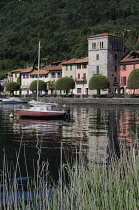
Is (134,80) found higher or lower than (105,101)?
higher

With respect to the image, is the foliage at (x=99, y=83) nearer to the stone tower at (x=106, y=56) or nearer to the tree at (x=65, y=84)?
the stone tower at (x=106, y=56)

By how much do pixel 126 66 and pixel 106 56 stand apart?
6.06m

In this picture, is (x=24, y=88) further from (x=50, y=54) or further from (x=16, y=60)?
(x=16, y=60)

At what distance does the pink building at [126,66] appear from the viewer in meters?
92.2

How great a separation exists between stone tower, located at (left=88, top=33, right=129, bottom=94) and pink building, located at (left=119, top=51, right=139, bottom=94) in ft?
4.54

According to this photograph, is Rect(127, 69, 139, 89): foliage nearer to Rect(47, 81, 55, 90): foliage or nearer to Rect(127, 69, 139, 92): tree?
Rect(127, 69, 139, 92): tree

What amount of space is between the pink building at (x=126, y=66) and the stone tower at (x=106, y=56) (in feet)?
4.54

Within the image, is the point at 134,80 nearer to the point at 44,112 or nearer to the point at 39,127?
the point at 44,112

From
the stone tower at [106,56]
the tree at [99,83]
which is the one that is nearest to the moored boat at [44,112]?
the tree at [99,83]

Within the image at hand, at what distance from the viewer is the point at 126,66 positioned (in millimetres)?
95062

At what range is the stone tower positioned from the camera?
94.9 metres

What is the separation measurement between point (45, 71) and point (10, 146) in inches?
3923

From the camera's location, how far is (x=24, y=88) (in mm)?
128375

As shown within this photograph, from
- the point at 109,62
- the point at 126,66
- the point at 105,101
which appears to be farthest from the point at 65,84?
the point at 105,101
